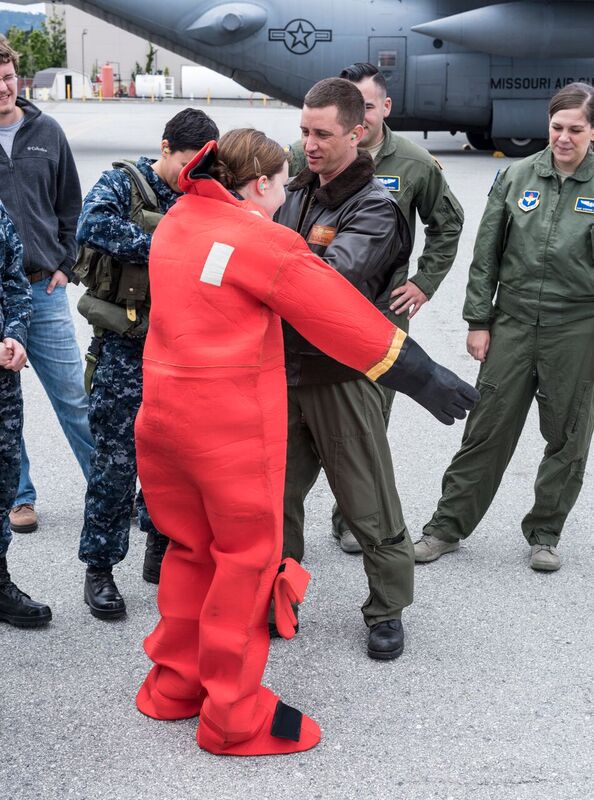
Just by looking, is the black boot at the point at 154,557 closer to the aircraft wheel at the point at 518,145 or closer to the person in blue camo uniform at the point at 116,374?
the person in blue camo uniform at the point at 116,374

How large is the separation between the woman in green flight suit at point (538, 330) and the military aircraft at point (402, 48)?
1452 cm

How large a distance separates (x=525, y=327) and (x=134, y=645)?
1.99 meters

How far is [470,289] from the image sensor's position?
13.4 ft

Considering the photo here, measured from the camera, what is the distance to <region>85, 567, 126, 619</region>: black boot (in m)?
3.64

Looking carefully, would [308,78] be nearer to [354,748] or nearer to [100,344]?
[100,344]

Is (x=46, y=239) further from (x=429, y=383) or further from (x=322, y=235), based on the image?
(x=429, y=383)

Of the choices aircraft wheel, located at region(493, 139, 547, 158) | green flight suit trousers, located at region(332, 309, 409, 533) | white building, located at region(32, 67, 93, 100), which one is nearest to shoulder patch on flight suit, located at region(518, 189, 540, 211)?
green flight suit trousers, located at region(332, 309, 409, 533)

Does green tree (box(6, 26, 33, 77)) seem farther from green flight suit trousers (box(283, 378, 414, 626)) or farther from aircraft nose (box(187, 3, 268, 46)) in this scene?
green flight suit trousers (box(283, 378, 414, 626))

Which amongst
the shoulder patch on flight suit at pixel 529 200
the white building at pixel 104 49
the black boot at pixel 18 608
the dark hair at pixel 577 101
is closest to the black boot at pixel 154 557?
the black boot at pixel 18 608

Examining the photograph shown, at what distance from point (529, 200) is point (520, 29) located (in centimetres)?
1466

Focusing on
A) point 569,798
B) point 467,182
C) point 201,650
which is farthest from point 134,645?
point 467,182

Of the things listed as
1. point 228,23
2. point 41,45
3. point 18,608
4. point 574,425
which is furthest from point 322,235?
point 41,45

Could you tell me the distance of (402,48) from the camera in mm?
18094

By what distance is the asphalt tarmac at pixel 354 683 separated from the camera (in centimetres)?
274
